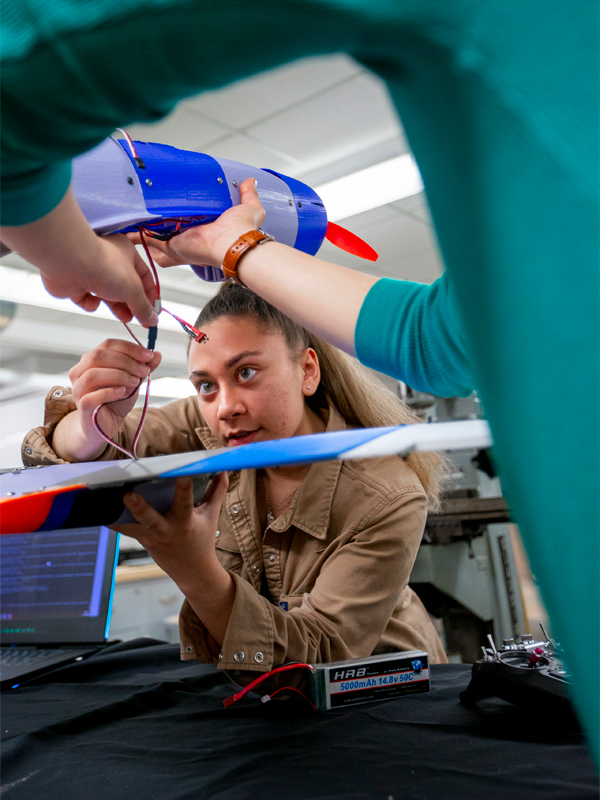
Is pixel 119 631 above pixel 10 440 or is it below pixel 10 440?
below

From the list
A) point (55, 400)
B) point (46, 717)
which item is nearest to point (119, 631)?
point (55, 400)

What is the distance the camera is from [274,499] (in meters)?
1.29

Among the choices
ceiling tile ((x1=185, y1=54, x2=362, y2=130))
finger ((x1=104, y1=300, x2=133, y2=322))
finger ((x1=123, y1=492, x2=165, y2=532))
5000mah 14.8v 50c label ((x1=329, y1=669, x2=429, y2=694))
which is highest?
ceiling tile ((x1=185, y1=54, x2=362, y2=130))

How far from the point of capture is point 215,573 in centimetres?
75

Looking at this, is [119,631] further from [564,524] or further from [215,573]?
[564,524]

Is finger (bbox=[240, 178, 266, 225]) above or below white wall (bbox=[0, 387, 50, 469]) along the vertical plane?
below

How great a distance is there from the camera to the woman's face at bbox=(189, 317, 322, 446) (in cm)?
115

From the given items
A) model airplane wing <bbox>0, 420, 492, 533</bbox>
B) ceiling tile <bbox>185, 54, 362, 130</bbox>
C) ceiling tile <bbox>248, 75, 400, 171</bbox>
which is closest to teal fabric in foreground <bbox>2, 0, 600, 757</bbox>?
model airplane wing <bbox>0, 420, 492, 533</bbox>

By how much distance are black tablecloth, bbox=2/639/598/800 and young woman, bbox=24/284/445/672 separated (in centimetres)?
12

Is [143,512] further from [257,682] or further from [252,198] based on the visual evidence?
[252,198]

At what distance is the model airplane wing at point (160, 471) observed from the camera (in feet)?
1.35

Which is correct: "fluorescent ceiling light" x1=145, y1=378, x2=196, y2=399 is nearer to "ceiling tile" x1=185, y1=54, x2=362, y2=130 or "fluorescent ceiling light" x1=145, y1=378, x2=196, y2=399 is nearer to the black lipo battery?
"ceiling tile" x1=185, y1=54, x2=362, y2=130

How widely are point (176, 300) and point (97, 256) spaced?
4.43 m

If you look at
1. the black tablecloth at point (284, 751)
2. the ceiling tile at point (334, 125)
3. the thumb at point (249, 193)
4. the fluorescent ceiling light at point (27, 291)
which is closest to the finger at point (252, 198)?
the thumb at point (249, 193)
